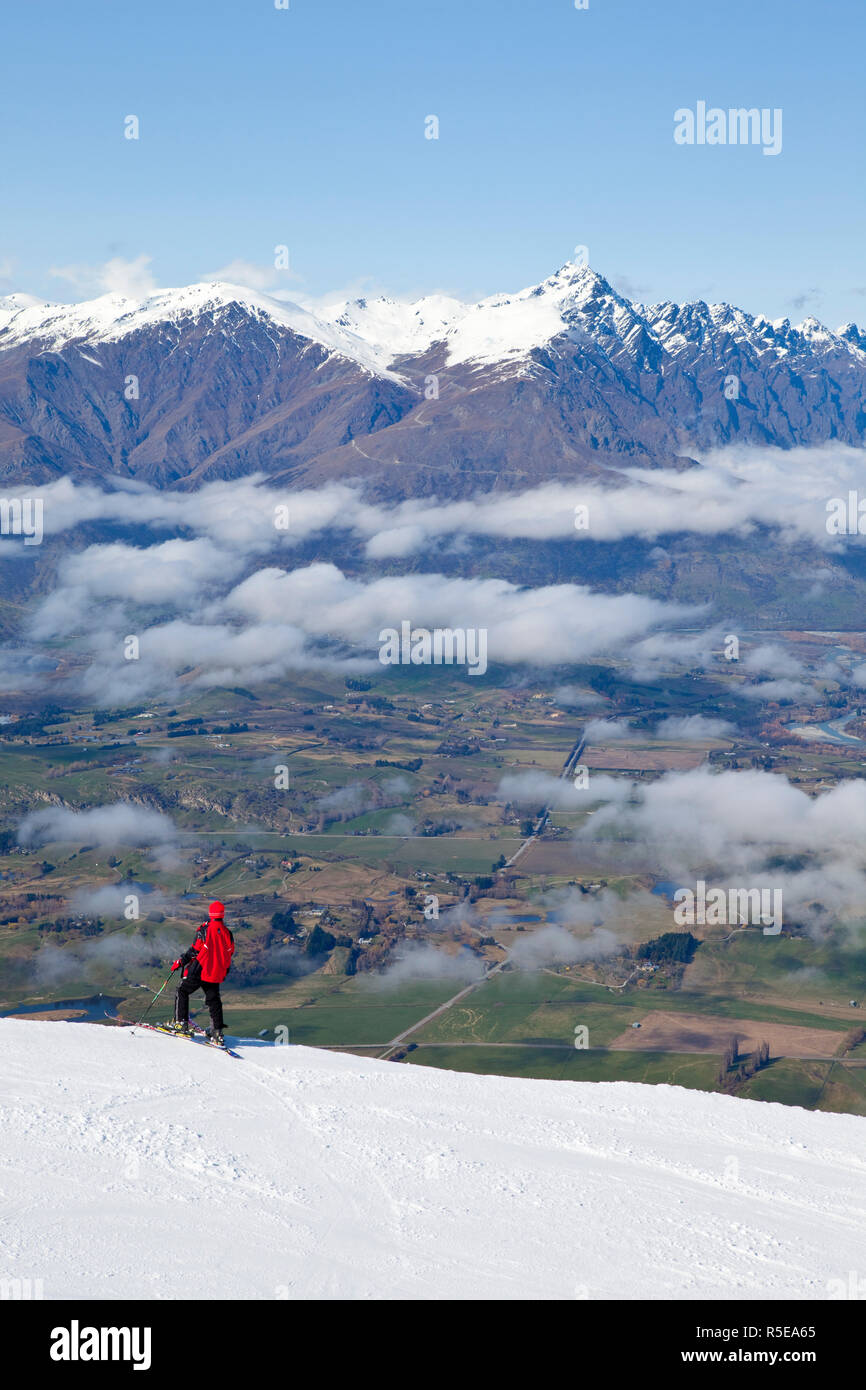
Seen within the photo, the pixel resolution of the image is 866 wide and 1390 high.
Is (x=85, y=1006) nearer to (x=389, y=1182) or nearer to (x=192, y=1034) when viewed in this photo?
(x=192, y=1034)

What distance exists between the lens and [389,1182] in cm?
1767

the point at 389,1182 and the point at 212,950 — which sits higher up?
the point at 212,950

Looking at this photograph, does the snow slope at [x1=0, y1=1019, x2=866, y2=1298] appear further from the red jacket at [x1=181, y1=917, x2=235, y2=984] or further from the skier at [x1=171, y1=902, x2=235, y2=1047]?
the red jacket at [x1=181, y1=917, x2=235, y2=984]

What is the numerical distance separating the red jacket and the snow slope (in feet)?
5.20

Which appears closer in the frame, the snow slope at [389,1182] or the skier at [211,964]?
the snow slope at [389,1182]

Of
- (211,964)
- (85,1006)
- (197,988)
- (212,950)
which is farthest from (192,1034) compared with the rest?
(85,1006)

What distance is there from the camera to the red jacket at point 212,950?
23297 millimetres

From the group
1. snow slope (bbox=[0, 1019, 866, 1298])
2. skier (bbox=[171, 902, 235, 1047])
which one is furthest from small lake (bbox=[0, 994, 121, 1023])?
snow slope (bbox=[0, 1019, 866, 1298])

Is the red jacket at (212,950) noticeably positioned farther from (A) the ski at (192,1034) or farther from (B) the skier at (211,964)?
(A) the ski at (192,1034)

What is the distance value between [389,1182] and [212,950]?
728 centimetres

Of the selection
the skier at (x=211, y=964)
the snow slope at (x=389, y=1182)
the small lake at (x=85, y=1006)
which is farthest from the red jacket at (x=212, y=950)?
the small lake at (x=85, y=1006)

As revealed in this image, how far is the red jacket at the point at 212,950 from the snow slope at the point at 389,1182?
159 centimetres
